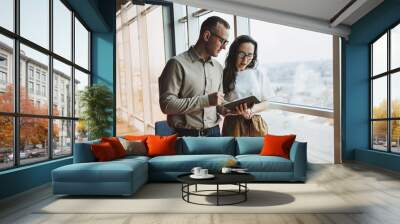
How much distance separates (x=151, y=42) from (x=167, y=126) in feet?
6.65

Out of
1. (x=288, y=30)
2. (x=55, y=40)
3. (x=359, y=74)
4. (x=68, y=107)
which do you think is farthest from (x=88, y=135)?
(x=359, y=74)

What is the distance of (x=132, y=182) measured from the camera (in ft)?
16.5

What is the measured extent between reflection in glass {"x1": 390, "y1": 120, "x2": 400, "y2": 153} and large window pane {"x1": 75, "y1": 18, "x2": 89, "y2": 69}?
22.0 feet

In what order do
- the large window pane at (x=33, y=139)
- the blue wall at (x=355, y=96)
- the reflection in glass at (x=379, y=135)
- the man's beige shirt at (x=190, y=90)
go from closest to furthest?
the large window pane at (x=33, y=139), the man's beige shirt at (x=190, y=90), the reflection in glass at (x=379, y=135), the blue wall at (x=355, y=96)

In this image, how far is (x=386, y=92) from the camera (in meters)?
8.46

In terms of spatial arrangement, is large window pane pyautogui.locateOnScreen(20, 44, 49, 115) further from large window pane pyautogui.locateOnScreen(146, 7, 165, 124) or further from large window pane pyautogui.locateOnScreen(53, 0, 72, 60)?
large window pane pyautogui.locateOnScreen(146, 7, 165, 124)

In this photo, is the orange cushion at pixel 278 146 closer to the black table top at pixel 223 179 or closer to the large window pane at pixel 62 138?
the black table top at pixel 223 179

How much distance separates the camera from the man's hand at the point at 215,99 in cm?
848

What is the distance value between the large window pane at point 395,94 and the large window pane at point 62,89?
6.59 m

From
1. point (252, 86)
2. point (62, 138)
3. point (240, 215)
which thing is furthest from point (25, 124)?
point (252, 86)

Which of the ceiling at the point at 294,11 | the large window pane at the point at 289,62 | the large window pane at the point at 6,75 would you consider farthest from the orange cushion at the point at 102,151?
the large window pane at the point at 289,62

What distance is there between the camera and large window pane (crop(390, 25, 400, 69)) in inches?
313

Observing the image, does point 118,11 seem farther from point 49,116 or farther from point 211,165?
point 211,165

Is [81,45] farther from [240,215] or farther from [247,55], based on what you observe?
[240,215]
